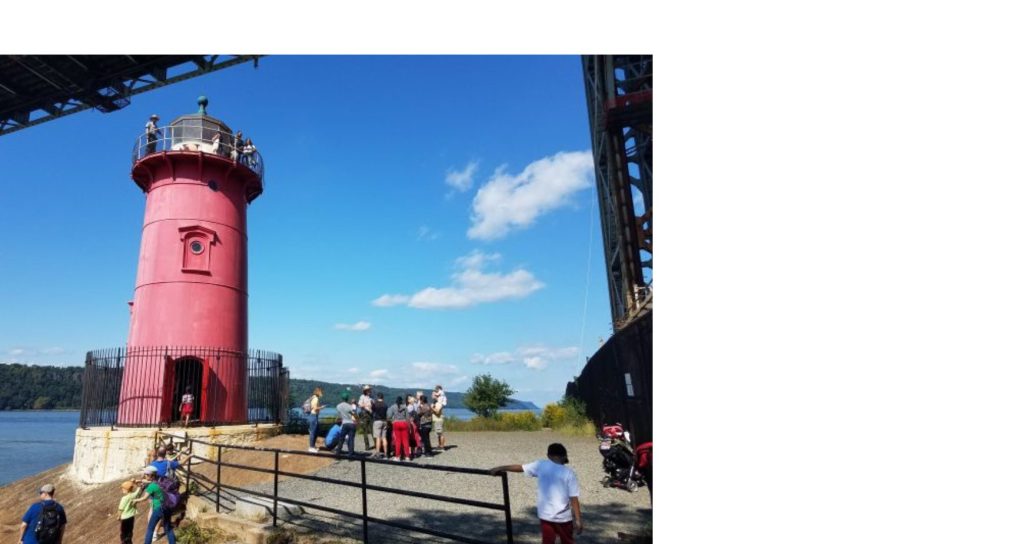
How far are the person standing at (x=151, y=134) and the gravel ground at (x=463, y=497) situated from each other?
872cm

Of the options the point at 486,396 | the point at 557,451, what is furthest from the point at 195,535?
the point at 486,396

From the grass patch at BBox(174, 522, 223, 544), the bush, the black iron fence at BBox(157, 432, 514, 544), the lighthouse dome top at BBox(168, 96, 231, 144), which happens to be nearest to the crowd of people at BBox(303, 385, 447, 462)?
the black iron fence at BBox(157, 432, 514, 544)

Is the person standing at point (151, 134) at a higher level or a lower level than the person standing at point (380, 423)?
higher

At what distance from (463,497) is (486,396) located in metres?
13.5

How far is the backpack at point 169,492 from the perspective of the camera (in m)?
6.23

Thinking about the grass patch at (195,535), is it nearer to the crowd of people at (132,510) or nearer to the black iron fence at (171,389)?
the crowd of people at (132,510)

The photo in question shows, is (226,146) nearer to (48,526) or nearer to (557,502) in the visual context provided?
(48,526)

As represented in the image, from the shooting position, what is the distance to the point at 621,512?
613cm

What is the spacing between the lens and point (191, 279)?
12211 mm

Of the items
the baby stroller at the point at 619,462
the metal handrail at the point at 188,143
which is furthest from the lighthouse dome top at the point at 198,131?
the baby stroller at the point at 619,462
